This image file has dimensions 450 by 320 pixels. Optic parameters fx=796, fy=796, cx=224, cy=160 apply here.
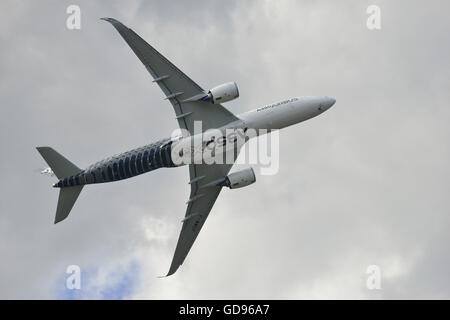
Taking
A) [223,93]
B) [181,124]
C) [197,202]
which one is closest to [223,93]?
[223,93]

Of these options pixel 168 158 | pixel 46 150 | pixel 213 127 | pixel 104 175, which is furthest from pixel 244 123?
pixel 46 150

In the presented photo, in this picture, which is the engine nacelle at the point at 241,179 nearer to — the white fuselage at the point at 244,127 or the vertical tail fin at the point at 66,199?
the white fuselage at the point at 244,127

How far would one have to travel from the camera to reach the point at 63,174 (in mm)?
84375

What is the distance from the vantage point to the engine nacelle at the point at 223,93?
269 feet

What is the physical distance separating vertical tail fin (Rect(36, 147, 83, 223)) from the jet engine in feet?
53.6

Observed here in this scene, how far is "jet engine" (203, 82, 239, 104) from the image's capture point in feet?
269

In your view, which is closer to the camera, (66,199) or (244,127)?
(244,127)

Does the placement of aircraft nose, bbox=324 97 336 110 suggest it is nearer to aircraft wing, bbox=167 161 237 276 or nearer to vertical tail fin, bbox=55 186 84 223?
aircraft wing, bbox=167 161 237 276

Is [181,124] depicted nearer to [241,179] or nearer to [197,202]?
[241,179]

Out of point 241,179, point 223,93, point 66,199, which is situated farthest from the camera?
point 241,179

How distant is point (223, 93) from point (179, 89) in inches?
185

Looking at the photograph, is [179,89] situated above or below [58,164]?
above

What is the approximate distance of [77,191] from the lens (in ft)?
278

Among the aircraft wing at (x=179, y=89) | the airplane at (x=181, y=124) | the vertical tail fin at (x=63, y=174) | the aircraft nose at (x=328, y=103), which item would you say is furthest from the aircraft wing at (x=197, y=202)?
the vertical tail fin at (x=63, y=174)
